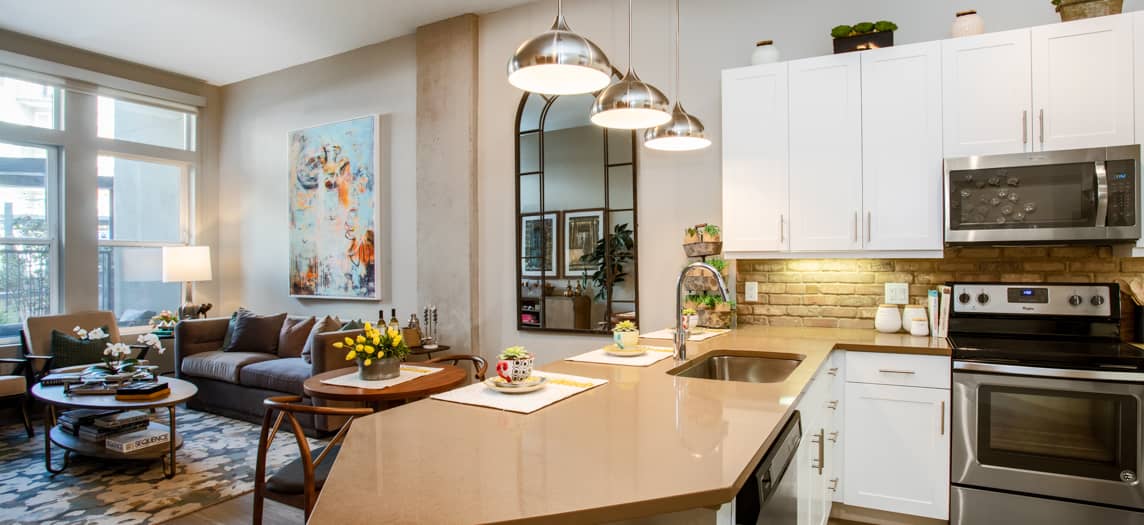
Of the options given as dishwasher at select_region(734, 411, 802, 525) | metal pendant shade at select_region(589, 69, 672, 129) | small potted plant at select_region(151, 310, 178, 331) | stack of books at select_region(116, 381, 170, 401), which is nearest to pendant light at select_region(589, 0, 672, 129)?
metal pendant shade at select_region(589, 69, 672, 129)

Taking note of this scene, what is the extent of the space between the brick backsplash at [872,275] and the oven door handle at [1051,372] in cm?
66

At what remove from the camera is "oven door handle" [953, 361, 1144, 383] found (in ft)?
7.41

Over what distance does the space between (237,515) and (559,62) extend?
2814mm

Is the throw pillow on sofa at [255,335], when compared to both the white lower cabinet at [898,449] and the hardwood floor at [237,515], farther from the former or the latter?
the white lower cabinet at [898,449]

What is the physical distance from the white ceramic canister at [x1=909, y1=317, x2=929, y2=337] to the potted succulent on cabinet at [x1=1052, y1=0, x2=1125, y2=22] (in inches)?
58.9

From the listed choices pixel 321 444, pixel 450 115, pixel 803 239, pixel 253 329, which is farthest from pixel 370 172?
pixel 803 239

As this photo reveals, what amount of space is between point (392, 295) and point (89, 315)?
2616 mm

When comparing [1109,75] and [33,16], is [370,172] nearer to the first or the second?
[33,16]

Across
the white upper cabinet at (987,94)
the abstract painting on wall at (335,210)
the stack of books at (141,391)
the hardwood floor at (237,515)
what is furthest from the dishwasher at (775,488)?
the abstract painting on wall at (335,210)

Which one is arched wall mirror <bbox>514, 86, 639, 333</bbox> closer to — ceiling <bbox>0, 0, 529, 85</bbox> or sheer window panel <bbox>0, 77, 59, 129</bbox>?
ceiling <bbox>0, 0, 529, 85</bbox>

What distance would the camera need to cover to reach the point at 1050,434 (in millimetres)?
2377

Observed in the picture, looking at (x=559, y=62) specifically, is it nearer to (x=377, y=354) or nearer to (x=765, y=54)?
(x=377, y=354)

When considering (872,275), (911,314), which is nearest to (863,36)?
(872,275)

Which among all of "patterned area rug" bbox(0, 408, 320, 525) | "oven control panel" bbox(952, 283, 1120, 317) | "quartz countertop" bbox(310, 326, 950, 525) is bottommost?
"patterned area rug" bbox(0, 408, 320, 525)
